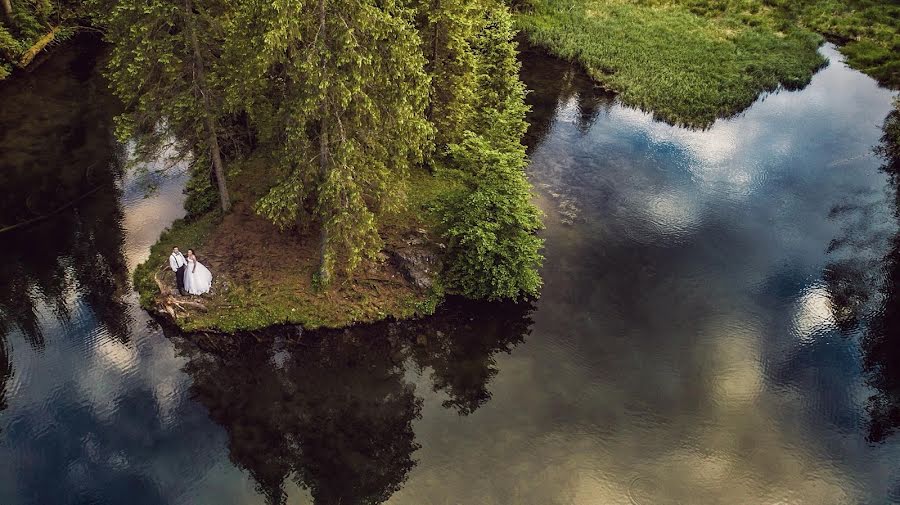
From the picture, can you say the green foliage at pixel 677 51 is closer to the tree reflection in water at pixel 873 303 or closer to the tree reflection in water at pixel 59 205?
the tree reflection in water at pixel 873 303

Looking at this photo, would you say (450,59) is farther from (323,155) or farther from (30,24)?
(30,24)

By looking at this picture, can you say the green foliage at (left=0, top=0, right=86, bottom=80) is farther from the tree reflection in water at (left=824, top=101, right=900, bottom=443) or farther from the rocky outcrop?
the tree reflection in water at (left=824, top=101, right=900, bottom=443)

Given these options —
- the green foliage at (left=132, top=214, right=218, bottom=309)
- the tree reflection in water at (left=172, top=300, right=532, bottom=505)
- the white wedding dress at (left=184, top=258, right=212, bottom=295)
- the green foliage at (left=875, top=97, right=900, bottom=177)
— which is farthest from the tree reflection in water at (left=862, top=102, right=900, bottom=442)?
the green foliage at (left=132, top=214, right=218, bottom=309)

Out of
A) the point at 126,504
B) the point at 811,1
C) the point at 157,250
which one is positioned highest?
the point at 811,1

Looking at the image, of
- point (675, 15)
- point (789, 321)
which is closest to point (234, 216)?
point (789, 321)

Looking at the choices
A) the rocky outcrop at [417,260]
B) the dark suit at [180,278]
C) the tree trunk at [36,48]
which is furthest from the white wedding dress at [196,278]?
the tree trunk at [36,48]

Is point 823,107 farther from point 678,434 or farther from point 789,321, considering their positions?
point 678,434

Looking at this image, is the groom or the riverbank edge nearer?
the groom
